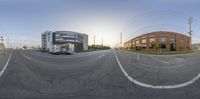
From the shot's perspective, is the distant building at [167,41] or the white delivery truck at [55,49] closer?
the distant building at [167,41]

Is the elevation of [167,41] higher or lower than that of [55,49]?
higher

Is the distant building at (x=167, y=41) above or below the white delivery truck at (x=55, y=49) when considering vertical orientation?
above

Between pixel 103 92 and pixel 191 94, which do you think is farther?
pixel 103 92

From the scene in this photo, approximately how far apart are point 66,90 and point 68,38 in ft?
139

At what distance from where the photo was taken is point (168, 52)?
3541 cm

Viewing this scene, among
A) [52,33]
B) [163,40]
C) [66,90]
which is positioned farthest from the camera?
[52,33]

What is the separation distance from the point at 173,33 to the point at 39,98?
35968mm

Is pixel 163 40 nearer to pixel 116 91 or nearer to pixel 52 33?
pixel 52 33

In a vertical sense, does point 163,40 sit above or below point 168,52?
above

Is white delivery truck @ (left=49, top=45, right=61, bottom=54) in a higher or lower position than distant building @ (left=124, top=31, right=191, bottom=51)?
lower

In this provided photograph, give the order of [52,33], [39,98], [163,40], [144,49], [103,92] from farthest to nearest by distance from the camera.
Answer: [144,49] → [52,33] → [163,40] → [103,92] → [39,98]

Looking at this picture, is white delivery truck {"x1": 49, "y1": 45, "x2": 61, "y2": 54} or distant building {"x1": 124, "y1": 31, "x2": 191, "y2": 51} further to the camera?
white delivery truck {"x1": 49, "y1": 45, "x2": 61, "y2": 54}

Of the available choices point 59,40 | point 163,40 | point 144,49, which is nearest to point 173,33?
point 163,40

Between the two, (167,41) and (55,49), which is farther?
(55,49)
